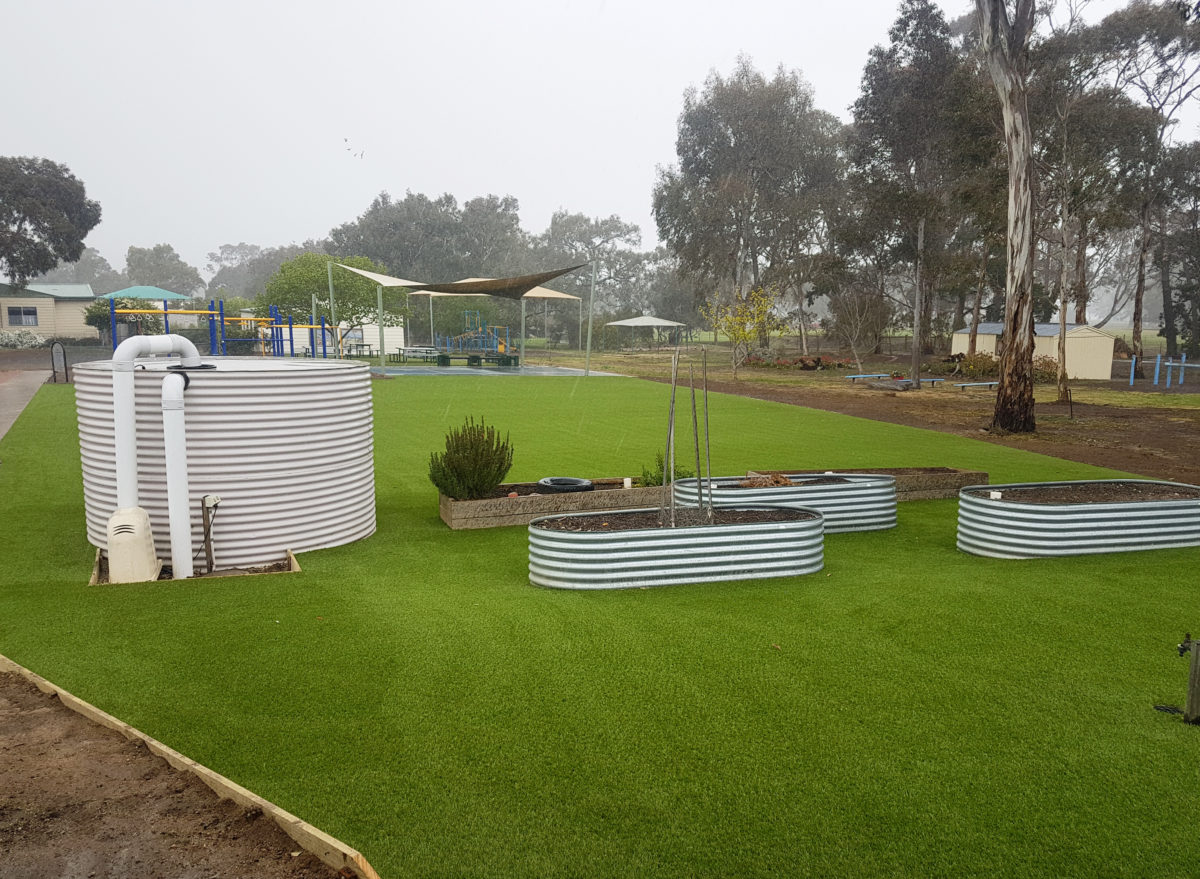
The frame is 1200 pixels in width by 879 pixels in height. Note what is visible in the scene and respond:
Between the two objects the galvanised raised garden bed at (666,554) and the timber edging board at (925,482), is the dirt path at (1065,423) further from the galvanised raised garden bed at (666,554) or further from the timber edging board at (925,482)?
the galvanised raised garden bed at (666,554)

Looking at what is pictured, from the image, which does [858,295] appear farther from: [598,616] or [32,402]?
[598,616]

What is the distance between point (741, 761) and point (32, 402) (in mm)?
17972

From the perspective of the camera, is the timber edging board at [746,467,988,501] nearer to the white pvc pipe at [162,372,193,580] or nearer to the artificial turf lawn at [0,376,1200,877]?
the artificial turf lawn at [0,376,1200,877]

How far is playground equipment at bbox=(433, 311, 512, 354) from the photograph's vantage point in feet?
132

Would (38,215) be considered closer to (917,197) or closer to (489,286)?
(489,286)

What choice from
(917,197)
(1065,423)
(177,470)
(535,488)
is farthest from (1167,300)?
(177,470)

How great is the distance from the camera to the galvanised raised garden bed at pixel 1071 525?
6.36 metres

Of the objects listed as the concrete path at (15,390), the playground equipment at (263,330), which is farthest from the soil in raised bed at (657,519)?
the playground equipment at (263,330)

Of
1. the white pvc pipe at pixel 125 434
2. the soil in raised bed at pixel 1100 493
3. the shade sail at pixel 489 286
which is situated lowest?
the soil in raised bed at pixel 1100 493

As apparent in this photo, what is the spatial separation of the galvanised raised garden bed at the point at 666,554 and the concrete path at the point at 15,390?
36.2 ft

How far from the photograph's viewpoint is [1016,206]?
15.5 metres

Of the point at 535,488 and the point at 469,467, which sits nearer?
the point at 469,467

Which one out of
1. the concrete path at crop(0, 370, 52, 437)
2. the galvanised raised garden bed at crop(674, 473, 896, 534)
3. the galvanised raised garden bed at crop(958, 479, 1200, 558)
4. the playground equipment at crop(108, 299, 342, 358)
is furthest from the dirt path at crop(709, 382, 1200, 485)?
the concrete path at crop(0, 370, 52, 437)

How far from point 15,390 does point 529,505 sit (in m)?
17.4
